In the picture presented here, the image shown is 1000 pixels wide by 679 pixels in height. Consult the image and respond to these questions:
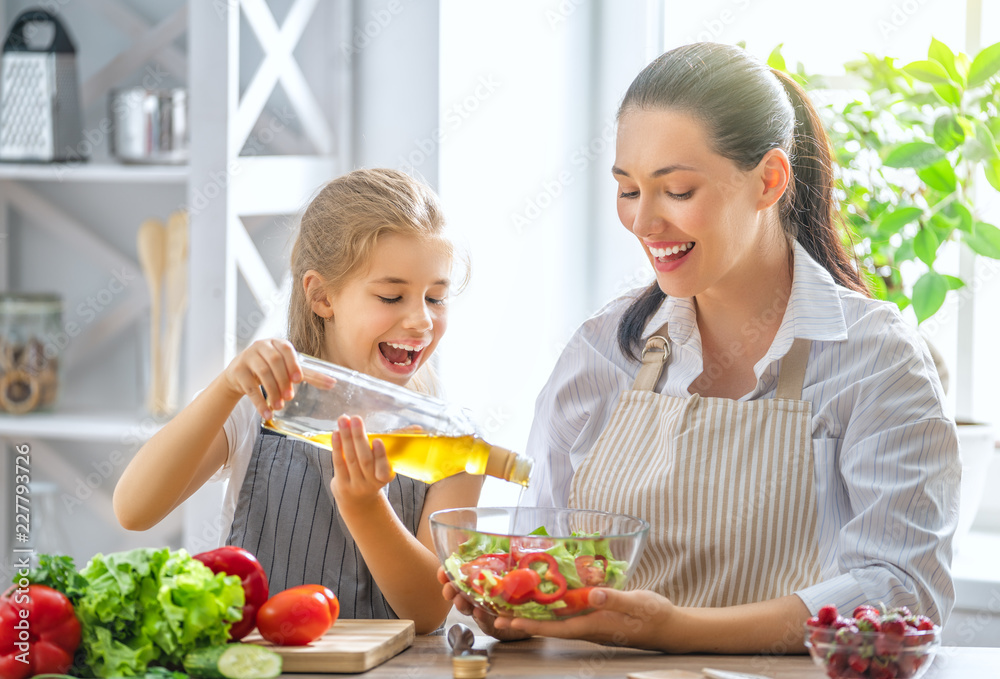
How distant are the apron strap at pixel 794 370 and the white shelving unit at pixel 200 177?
3.44 feet

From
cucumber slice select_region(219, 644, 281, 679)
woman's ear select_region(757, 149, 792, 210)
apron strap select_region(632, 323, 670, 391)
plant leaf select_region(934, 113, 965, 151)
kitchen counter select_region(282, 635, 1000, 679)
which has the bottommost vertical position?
kitchen counter select_region(282, 635, 1000, 679)

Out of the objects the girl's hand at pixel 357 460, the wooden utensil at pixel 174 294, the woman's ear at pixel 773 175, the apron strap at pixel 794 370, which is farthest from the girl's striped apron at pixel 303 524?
the wooden utensil at pixel 174 294

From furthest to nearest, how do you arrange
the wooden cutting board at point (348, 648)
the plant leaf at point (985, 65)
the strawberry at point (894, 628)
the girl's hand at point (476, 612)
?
the plant leaf at point (985, 65) < the girl's hand at point (476, 612) < the wooden cutting board at point (348, 648) < the strawberry at point (894, 628)

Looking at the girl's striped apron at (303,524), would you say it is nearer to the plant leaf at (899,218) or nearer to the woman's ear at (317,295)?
the woman's ear at (317,295)

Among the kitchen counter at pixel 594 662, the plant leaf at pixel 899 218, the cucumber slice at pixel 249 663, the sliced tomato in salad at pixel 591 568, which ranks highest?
the plant leaf at pixel 899 218

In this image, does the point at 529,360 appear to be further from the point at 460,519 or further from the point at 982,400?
the point at 460,519

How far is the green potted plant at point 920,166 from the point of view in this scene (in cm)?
188

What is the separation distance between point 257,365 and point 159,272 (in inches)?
46.0

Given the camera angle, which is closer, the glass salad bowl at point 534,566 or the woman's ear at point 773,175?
the glass salad bowl at point 534,566

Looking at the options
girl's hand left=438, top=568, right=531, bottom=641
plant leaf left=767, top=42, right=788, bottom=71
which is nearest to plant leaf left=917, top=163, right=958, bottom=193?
plant leaf left=767, top=42, right=788, bottom=71

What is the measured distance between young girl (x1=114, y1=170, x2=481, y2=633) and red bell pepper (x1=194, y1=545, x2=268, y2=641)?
0.18m

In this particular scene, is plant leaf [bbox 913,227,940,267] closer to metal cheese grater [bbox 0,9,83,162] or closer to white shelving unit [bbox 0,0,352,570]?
white shelving unit [bbox 0,0,352,570]

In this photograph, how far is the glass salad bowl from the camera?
101 centimetres

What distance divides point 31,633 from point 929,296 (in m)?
1.55
